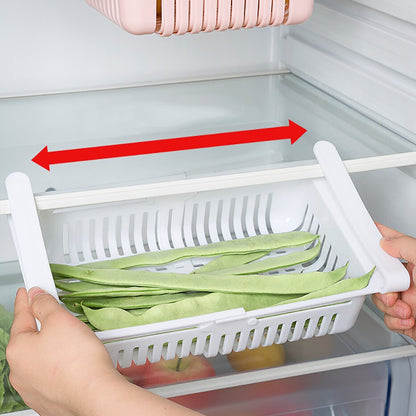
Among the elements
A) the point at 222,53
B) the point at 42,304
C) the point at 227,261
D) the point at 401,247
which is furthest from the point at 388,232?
the point at 222,53

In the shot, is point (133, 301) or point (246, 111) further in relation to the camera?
point (246, 111)

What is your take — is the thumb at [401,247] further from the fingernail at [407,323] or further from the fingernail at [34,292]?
the fingernail at [34,292]

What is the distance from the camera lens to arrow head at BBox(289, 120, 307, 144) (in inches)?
40.5

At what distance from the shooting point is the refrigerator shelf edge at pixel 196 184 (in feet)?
2.71

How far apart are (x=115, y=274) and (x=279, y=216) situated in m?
0.31

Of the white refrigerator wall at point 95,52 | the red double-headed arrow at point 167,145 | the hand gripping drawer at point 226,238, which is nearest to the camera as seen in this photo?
the hand gripping drawer at point 226,238

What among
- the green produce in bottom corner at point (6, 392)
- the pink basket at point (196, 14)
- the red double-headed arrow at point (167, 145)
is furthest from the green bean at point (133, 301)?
the pink basket at point (196, 14)

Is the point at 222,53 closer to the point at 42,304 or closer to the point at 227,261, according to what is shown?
the point at 227,261

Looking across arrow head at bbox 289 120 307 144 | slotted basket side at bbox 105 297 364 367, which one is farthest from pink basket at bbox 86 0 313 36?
slotted basket side at bbox 105 297 364 367

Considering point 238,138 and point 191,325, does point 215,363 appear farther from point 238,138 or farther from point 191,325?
point 238,138

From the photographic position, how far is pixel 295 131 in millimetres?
1051

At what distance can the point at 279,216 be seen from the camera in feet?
3.32

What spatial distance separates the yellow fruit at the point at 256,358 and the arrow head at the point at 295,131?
1.07 feet

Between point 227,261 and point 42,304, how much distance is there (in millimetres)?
294
